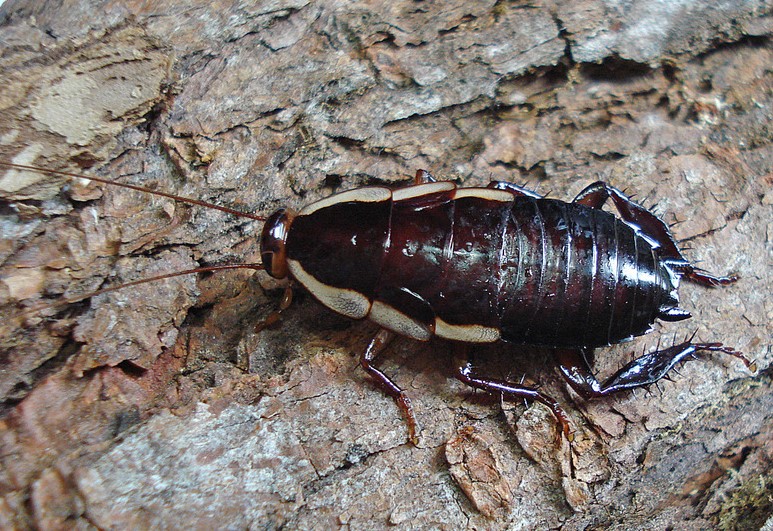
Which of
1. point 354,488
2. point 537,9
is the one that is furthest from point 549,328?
point 537,9

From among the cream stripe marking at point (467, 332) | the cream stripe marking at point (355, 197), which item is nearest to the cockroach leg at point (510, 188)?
the cream stripe marking at point (355, 197)

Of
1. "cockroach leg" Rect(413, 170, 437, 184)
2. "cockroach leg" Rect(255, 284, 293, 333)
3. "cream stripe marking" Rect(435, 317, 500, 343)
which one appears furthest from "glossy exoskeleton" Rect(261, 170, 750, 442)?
"cockroach leg" Rect(413, 170, 437, 184)

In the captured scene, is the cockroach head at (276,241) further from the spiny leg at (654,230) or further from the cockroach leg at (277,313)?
the spiny leg at (654,230)

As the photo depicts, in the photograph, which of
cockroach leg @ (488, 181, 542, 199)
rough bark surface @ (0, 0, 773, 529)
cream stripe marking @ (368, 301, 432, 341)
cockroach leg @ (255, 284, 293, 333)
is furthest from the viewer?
cockroach leg @ (488, 181, 542, 199)

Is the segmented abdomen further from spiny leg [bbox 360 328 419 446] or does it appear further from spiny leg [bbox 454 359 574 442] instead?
spiny leg [bbox 360 328 419 446]

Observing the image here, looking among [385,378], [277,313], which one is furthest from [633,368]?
[277,313]

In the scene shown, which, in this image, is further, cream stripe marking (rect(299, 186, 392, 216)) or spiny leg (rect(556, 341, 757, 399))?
cream stripe marking (rect(299, 186, 392, 216))

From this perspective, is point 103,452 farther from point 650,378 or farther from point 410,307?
point 650,378
